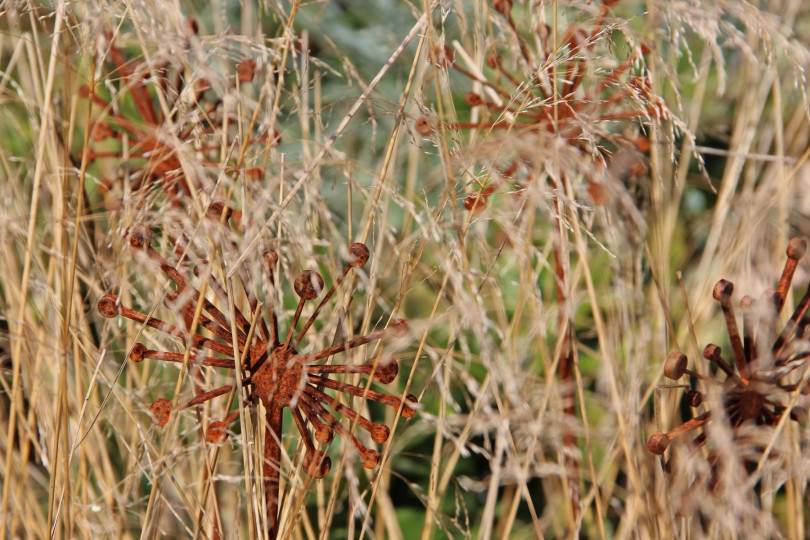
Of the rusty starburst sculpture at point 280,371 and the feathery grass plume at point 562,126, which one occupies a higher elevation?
the feathery grass plume at point 562,126

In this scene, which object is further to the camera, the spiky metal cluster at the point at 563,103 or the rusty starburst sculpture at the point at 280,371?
the spiky metal cluster at the point at 563,103

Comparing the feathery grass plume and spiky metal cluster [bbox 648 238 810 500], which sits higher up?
the feathery grass plume

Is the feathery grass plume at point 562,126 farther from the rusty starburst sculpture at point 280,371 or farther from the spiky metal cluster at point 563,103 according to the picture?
the rusty starburst sculpture at point 280,371

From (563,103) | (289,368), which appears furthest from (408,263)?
(563,103)

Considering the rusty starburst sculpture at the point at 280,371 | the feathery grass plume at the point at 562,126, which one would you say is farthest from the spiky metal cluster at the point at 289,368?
the feathery grass plume at the point at 562,126

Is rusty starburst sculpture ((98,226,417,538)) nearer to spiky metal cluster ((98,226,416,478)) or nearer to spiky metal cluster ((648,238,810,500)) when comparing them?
spiky metal cluster ((98,226,416,478))

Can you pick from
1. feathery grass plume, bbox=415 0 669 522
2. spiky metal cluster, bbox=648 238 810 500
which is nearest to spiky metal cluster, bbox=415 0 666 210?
feathery grass plume, bbox=415 0 669 522

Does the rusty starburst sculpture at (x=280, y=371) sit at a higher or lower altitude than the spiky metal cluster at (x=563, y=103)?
lower

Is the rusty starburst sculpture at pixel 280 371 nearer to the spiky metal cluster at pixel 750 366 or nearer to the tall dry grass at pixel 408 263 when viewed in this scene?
the tall dry grass at pixel 408 263

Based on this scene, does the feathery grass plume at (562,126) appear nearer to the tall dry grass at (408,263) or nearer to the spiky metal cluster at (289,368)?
the tall dry grass at (408,263)

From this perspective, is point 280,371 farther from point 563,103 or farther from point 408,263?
point 563,103

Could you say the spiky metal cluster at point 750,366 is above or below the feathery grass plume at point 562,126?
below

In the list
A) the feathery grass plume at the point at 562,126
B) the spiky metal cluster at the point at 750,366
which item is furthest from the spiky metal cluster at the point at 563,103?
the spiky metal cluster at the point at 750,366

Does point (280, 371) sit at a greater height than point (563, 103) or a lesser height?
lesser
